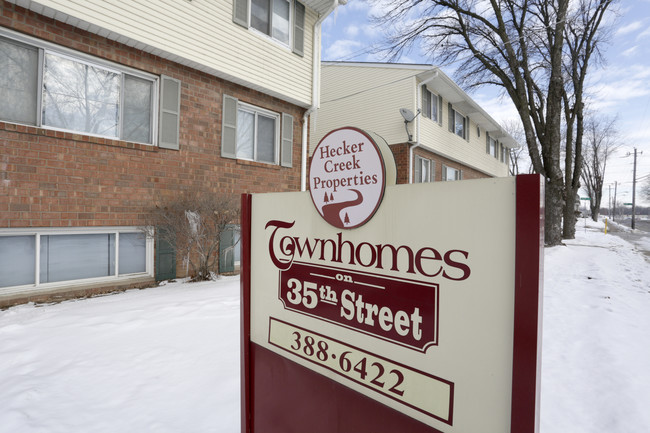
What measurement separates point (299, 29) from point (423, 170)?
7997mm

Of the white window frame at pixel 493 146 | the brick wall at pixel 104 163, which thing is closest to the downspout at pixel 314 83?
the brick wall at pixel 104 163

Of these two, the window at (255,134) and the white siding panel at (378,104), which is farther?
the white siding panel at (378,104)

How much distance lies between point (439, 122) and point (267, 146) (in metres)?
9.39

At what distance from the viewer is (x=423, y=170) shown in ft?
46.6

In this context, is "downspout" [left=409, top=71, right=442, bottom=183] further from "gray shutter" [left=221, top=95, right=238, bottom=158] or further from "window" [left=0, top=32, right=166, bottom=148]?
"window" [left=0, top=32, right=166, bottom=148]

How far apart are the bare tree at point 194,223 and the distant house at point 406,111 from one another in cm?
799

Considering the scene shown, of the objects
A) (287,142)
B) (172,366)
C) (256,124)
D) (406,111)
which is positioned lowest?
(172,366)

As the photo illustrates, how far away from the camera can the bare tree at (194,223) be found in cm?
595

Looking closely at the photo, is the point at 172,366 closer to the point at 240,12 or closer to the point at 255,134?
the point at 255,134

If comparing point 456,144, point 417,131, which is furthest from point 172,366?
point 456,144

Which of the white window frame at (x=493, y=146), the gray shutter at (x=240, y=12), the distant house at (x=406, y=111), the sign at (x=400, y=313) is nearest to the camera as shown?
the sign at (x=400, y=313)

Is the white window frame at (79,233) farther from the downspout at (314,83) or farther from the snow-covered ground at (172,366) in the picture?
the downspout at (314,83)

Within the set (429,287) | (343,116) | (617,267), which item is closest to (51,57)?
(429,287)

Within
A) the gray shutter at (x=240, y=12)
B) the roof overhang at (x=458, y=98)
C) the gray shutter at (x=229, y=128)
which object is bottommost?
the gray shutter at (x=229, y=128)
